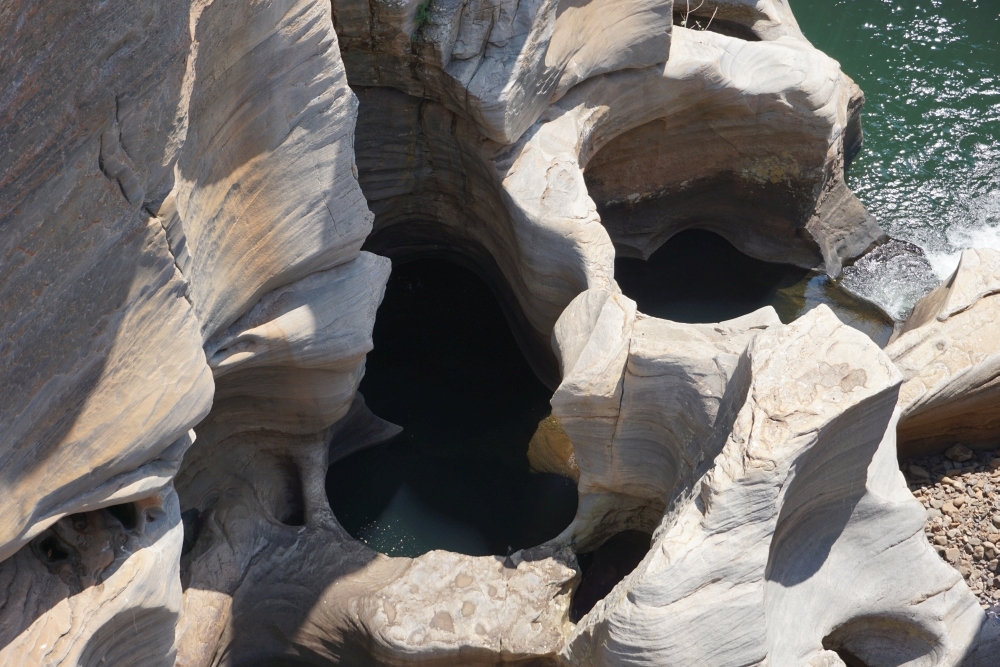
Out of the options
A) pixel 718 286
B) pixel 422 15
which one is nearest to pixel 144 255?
pixel 422 15

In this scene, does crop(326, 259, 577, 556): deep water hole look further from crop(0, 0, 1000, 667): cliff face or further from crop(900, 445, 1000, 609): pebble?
crop(900, 445, 1000, 609): pebble

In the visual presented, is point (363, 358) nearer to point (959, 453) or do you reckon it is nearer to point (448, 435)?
point (448, 435)

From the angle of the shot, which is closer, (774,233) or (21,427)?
(21,427)

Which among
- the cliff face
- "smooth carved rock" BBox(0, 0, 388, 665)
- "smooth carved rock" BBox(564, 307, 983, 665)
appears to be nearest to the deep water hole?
the cliff face

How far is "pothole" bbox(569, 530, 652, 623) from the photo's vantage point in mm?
5988

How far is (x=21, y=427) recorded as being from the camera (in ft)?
11.1

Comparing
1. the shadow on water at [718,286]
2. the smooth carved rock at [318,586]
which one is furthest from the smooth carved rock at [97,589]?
the shadow on water at [718,286]

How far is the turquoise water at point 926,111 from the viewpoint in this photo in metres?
9.12

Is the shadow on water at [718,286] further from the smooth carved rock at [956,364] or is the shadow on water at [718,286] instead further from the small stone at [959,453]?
the small stone at [959,453]

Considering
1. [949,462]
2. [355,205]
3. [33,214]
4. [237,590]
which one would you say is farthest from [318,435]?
[949,462]

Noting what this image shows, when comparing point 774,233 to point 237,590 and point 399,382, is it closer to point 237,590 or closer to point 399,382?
point 399,382

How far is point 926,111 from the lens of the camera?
32.2 feet

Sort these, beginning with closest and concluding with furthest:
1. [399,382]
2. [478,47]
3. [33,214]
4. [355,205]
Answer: [33,214], [355,205], [478,47], [399,382]

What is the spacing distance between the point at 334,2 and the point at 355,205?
158 centimetres
